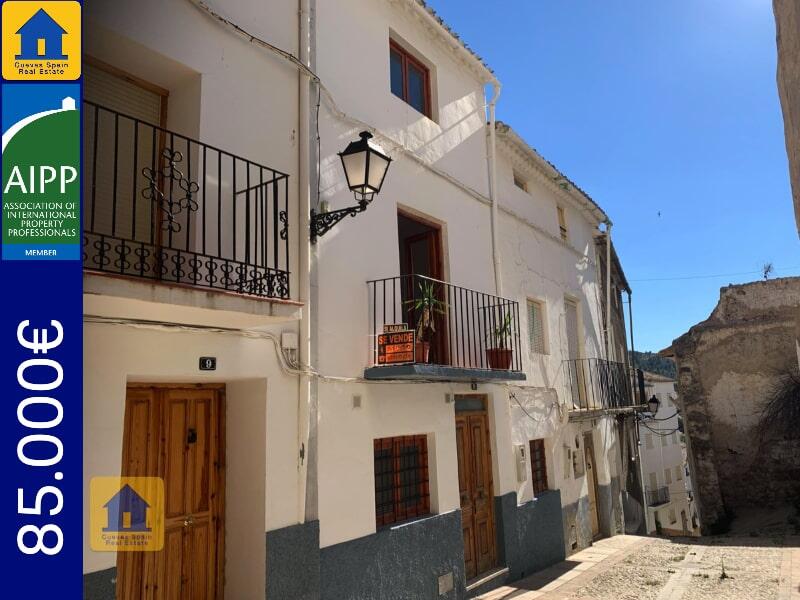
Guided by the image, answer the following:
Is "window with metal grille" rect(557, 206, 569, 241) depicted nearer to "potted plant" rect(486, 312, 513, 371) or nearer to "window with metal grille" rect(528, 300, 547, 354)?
"window with metal grille" rect(528, 300, 547, 354)

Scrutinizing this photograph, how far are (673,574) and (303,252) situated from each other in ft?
25.3

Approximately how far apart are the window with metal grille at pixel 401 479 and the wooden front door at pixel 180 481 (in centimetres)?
209

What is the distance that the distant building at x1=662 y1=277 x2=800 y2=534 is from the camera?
14.4 meters

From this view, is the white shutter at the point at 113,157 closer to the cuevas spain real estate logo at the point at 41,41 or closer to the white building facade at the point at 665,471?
the cuevas spain real estate logo at the point at 41,41

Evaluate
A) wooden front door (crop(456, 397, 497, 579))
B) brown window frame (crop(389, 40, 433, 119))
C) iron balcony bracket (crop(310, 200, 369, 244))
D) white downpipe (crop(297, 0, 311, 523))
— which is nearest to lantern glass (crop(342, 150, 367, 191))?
iron balcony bracket (crop(310, 200, 369, 244))

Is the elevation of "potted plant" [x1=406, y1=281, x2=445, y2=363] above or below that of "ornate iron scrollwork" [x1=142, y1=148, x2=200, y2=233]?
below

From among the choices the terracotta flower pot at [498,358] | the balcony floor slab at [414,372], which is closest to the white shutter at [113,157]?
the balcony floor slab at [414,372]

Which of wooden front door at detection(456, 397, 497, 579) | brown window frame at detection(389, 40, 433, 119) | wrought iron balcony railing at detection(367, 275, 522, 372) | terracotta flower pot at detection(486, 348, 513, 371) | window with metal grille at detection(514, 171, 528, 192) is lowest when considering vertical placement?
wooden front door at detection(456, 397, 497, 579)

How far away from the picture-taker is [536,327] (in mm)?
11555

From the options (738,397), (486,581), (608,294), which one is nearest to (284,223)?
(486,581)

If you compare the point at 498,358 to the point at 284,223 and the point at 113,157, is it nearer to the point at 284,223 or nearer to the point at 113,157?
the point at 284,223

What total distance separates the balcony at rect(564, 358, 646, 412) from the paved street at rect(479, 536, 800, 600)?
296cm

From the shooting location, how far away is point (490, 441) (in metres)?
9.12

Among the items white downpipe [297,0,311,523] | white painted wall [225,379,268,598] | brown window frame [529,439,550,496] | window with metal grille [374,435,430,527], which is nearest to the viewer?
white painted wall [225,379,268,598]
